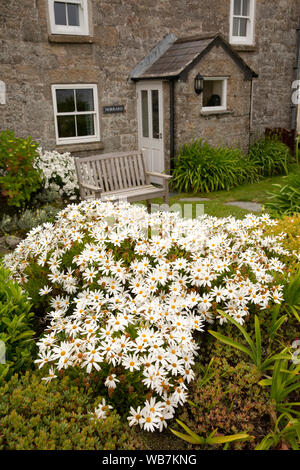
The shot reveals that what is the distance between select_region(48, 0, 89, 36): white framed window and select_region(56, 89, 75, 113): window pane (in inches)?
52.0

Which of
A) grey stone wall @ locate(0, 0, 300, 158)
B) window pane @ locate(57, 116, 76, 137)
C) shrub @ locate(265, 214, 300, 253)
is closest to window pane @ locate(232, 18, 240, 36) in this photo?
grey stone wall @ locate(0, 0, 300, 158)

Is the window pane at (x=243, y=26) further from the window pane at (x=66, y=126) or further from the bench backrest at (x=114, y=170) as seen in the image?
the bench backrest at (x=114, y=170)

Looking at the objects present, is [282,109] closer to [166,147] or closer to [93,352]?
Answer: [166,147]

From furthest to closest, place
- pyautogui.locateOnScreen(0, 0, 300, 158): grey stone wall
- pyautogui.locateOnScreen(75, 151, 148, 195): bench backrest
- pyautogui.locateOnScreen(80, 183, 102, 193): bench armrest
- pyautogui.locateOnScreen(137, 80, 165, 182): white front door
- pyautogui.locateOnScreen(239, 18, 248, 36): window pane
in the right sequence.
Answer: pyautogui.locateOnScreen(239, 18, 248, 36): window pane, pyautogui.locateOnScreen(137, 80, 165, 182): white front door, pyautogui.locateOnScreen(0, 0, 300, 158): grey stone wall, pyautogui.locateOnScreen(75, 151, 148, 195): bench backrest, pyautogui.locateOnScreen(80, 183, 102, 193): bench armrest

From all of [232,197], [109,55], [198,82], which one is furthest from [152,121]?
[232,197]

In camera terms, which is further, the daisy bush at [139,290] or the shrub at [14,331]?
the shrub at [14,331]

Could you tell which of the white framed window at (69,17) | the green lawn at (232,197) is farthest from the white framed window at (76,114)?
the green lawn at (232,197)

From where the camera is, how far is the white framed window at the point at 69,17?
9203 mm

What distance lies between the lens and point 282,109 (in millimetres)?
14469

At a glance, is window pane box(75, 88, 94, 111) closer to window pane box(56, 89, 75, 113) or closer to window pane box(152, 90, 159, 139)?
window pane box(56, 89, 75, 113)

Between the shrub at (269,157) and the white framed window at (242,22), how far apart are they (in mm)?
3347

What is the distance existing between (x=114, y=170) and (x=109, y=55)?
423cm

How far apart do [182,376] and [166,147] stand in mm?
8814

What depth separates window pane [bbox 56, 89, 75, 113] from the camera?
9710 millimetres
